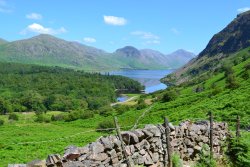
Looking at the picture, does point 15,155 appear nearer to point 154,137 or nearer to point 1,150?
point 1,150

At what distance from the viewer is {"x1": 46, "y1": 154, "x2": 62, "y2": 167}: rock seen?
13.5m

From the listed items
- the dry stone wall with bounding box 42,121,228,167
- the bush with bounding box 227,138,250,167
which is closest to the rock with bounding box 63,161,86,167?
the dry stone wall with bounding box 42,121,228,167

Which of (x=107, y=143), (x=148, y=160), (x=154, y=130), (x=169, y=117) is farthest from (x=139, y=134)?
(x=169, y=117)

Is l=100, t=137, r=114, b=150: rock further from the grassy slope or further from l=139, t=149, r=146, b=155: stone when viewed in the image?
the grassy slope

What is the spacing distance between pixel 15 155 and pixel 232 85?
56950mm

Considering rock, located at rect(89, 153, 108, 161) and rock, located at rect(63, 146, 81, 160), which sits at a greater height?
rock, located at rect(63, 146, 81, 160)

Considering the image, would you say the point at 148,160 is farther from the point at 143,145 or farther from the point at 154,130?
the point at 154,130

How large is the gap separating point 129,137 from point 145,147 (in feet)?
4.64

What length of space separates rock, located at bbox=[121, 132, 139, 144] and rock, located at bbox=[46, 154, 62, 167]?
12.2 ft

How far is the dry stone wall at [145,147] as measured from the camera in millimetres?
14586

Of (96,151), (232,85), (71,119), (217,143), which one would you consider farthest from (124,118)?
(96,151)

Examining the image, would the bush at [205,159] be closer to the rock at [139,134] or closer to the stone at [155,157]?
the stone at [155,157]

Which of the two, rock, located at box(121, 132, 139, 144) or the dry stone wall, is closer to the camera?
the dry stone wall

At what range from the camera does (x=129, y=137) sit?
1666cm
